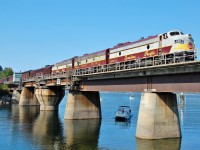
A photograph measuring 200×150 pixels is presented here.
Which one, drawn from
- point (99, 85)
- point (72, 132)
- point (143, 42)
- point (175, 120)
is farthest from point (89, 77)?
point (175, 120)

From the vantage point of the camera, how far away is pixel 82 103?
61.3 meters

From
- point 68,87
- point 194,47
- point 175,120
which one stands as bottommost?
point 175,120

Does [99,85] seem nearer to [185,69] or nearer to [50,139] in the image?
[50,139]

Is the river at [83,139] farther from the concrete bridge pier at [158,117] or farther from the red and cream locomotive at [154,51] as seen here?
the red and cream locomotive at [154,51]

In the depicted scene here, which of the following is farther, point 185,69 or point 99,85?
point 99,85

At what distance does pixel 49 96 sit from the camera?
269 ft

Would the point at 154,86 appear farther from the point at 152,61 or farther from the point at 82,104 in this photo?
the point at 82,104

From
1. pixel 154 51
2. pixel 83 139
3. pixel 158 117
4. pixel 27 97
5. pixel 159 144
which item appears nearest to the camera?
pixel 159 144

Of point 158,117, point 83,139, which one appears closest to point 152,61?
point 158,117

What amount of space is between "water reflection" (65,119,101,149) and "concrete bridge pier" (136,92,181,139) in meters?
6.95

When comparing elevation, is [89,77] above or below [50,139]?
above

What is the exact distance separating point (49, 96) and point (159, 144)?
49.9m

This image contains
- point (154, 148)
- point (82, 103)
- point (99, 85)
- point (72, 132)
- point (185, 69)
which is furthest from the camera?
point (82, 103)

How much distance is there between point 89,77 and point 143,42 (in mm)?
15838
